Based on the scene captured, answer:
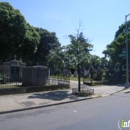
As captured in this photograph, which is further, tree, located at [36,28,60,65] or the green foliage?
tree, located at [36,28,60,65]

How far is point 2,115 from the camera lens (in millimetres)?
7867

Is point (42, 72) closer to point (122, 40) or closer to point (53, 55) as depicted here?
point (53, 55)

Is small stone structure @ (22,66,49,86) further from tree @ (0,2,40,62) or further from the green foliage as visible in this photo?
tree @ (0,2,40,62)

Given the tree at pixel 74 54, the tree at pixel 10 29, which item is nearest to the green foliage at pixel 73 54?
the tree at pixel 74 54

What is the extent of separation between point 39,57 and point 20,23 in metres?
27.8

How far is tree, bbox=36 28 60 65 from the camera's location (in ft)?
165

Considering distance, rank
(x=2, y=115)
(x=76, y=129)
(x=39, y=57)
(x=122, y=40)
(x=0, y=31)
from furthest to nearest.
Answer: (x=39, y=57)
(x=122, y=40)
(x=0, y=31)
(x=2, y=115)
(x=76, y=129)

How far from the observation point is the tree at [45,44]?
1975 inches

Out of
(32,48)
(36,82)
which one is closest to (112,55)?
(32,48)

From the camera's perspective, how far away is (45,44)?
51.3 meters

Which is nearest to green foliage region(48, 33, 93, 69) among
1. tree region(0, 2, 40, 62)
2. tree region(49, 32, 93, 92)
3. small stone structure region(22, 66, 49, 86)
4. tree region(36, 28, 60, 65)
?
tree region(49, 32, 93, 92)

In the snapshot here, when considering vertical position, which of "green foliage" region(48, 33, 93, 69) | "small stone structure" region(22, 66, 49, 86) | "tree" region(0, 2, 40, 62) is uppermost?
"tree" region(0, 2, 40, 62)

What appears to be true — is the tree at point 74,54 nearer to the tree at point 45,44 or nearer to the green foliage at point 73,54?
the green foliage at point 73,54

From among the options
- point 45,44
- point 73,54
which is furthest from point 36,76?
point 45,44
